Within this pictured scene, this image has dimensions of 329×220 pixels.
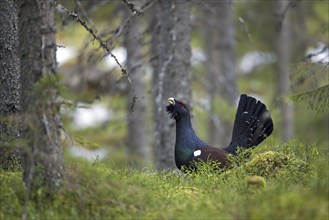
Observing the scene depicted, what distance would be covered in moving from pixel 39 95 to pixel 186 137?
3963mm

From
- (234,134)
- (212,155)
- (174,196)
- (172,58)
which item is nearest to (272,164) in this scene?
(174,196)

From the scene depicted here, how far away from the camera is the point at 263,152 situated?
7969 mm

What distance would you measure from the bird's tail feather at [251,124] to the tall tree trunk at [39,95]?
14.5 feet

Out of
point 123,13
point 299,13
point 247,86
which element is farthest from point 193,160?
point 247,86

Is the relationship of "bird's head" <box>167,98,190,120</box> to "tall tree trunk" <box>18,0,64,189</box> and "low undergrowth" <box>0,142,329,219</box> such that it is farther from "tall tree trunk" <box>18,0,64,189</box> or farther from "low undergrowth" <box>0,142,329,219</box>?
"tall tree trunk" <box>18,0,64,189</box>

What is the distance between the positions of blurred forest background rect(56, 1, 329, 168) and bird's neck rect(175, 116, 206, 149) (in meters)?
0.87

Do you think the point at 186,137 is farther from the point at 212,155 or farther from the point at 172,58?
the point at 172,58

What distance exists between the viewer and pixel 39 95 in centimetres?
582

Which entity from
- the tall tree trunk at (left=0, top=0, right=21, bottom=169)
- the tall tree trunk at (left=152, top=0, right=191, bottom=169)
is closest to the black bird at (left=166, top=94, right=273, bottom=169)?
the tall tree trunk at (left=152, top=0, right=191, bottom=169)

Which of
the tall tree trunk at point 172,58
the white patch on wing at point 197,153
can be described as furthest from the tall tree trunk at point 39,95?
the tall tree trunk at point 172,58

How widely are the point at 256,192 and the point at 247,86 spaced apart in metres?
22.0

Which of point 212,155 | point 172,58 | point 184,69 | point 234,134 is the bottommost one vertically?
point 212,155

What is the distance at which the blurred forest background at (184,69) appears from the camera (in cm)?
1108

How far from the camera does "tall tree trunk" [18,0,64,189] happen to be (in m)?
5.89
